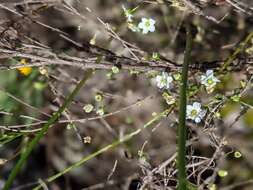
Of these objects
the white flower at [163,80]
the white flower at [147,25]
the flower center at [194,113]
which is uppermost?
the white flower at [147,25]

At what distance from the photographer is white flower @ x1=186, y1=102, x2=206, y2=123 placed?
130cm

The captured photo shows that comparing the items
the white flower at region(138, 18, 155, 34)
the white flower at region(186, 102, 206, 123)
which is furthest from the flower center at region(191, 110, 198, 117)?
the white flower at region(138, 18, 155, 34)

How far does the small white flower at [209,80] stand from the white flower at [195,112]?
61 mm

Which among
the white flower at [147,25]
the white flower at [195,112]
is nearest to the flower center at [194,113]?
the white flower at [195,112]

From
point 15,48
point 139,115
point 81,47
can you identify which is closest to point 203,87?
point 81,47

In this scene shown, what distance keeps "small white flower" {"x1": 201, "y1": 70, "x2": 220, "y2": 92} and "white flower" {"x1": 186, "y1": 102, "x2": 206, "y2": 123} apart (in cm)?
6

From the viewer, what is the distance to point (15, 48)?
4.58ft

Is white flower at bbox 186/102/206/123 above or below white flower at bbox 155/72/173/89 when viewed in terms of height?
below

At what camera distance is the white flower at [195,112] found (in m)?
1.30

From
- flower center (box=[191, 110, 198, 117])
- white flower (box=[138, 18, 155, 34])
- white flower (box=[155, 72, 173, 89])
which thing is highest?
white flower (box=[138, 18, 155, 34])

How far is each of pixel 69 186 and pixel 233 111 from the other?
725 mm

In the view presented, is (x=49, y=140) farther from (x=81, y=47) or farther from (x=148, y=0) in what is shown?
(x=148, y=0)

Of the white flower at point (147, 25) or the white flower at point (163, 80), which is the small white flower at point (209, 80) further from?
the white flower at point (147, 25)

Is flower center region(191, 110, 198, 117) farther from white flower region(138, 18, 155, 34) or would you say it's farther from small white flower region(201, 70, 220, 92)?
white flower region(138, 18, 155, 34)
